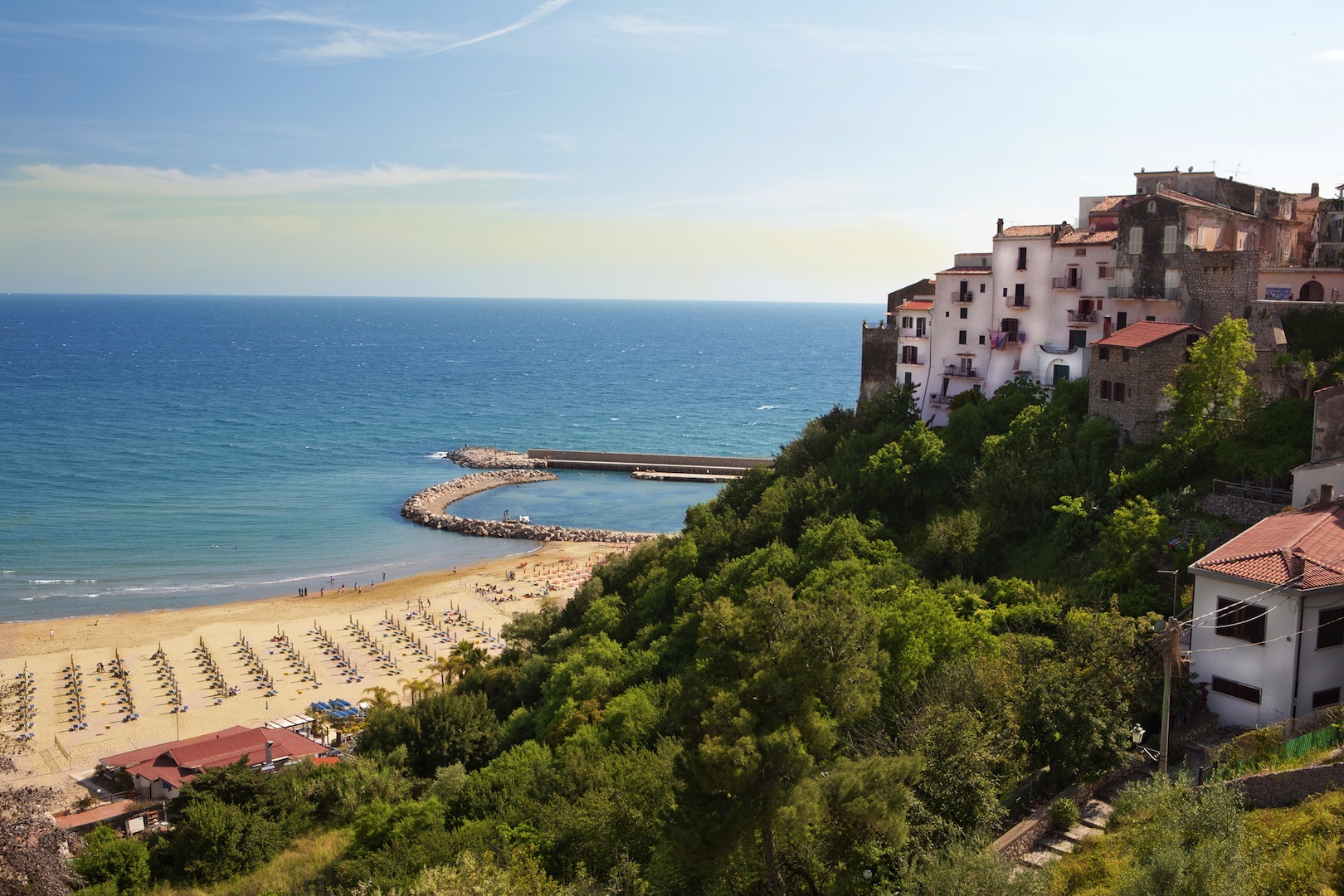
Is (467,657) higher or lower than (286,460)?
lower

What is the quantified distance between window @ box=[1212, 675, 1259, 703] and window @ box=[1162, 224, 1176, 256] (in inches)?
752

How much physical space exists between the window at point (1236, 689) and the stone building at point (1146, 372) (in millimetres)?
12734

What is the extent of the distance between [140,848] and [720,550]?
23359 mm

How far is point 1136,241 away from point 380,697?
32.8 meters

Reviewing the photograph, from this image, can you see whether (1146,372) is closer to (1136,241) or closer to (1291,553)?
(1136,241)

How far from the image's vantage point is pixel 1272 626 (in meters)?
21.2

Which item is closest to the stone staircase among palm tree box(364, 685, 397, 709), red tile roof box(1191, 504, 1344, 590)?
red tile roof box(1191, 504, 1344, 590)

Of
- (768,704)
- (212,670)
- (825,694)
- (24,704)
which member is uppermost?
(825,694)

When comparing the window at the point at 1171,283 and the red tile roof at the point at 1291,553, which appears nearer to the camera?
the red tile roof at the point at 1291,553

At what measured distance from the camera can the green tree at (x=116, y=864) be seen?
2430cm

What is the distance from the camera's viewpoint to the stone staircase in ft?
59.2

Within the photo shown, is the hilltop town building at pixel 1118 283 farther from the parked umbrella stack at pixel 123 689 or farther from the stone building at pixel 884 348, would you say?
the parked umbrella stack at pixel 123 689

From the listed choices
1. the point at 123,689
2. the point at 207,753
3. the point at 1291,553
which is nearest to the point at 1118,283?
the point at 1291,553

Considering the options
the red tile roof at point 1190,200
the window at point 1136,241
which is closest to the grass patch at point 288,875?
the window at point 1136,241
